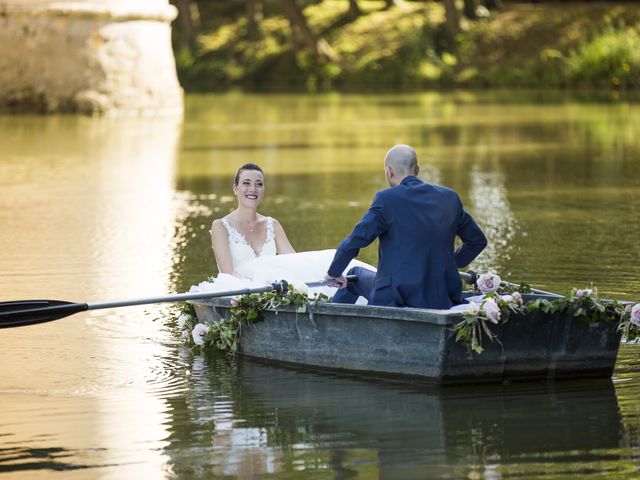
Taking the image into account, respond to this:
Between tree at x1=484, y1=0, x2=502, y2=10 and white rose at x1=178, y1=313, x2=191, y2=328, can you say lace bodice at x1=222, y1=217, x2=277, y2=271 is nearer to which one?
white rose at x1=178, y1=313, x2=191, y2=328

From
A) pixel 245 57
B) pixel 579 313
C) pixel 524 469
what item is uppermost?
pixel 245 57

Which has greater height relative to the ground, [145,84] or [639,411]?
[145,84]

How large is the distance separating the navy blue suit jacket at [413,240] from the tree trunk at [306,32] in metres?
42.6

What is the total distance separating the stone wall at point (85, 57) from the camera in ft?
117

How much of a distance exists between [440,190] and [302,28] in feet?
142

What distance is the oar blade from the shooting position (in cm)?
889

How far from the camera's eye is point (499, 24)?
5222 cm

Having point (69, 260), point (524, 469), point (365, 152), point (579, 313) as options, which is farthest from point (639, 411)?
point (365, 152)

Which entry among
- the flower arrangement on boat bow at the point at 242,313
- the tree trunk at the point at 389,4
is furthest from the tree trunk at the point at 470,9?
the flower arrangement on boat bow at the point at 242,313

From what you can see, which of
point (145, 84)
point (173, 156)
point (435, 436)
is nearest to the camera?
point (435, 436)

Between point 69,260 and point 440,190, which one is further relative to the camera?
point 69,260

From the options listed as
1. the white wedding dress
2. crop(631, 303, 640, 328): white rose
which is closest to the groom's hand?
the white wedding dress

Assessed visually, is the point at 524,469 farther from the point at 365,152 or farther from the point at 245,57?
the point at 245,57

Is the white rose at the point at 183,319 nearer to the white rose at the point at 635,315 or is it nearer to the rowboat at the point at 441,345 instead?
the rowboat at the point at 441,345
